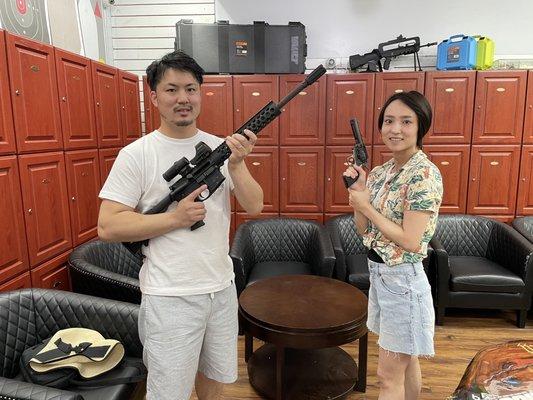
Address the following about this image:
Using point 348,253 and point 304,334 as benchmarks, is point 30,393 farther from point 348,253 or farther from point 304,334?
point 348,253

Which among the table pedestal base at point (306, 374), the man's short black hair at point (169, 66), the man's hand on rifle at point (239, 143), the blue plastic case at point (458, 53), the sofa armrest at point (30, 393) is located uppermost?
the blue plastic case at point (458, 53)

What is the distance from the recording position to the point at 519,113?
10.7ft

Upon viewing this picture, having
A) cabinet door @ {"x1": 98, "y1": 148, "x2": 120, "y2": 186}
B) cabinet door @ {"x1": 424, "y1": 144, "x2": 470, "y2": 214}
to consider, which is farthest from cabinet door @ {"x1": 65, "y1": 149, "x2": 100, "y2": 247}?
cabinet door @ {"x1": 424, "y1": 144, "x2": 470, "y2": 214}

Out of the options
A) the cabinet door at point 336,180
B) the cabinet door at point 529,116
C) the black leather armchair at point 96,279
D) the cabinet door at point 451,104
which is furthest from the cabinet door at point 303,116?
the black leather armchair at point 96,279

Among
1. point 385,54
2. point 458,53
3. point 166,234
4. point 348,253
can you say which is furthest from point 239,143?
point 458,53

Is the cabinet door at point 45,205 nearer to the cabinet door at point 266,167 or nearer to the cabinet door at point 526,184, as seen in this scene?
the cabinet door at point 266,167

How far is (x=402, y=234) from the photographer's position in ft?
4.47

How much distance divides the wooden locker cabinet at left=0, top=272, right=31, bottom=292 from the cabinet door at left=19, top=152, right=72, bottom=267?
3.1 inches

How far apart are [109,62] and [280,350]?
3397 millimetres

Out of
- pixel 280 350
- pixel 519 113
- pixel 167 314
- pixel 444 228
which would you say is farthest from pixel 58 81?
pixel 519 113

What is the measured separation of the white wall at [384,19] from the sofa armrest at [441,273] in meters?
1.92

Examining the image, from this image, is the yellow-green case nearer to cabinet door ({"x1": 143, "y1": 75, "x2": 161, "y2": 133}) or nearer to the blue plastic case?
the blue plastic case

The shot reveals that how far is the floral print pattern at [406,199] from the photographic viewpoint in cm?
135

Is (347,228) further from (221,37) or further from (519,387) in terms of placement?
(519,387)
